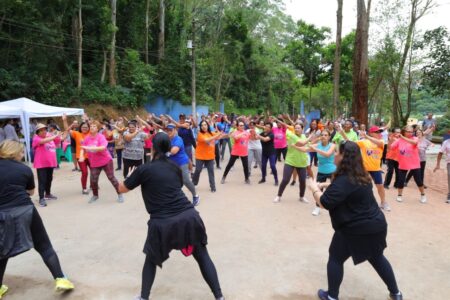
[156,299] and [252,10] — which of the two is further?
[252,10]

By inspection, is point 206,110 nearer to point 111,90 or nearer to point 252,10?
point 111,90

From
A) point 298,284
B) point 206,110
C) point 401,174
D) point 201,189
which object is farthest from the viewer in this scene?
point 206,110

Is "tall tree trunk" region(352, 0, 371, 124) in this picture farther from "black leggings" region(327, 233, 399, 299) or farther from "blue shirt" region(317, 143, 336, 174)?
"black leggings" region(327, 233, 399, 299)

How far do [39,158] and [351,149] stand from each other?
6328mm

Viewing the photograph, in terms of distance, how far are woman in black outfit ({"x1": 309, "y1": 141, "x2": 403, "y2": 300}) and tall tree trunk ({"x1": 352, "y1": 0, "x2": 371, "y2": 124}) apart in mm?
11830

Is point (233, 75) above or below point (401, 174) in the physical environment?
above

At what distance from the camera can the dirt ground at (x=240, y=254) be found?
3930mm

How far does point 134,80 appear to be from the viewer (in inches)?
989

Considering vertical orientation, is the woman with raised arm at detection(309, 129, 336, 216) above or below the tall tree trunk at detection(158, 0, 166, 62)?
below

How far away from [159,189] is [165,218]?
10.4 inches

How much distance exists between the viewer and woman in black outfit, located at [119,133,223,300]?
3305mm

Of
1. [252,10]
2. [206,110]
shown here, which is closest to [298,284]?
[206,110]

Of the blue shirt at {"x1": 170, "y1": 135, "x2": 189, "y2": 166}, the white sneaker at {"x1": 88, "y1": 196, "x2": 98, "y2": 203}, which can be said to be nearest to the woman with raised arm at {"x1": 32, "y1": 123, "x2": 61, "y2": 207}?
the white sneaker at {"x1": 88, "y1": 196, "x2": 98, "y2": 203}

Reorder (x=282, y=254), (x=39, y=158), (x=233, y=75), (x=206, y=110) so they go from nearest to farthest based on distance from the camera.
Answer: (x=282, y=254) → (x=39, y=158) → (x=206, y=110) → (x=233, y=75)
